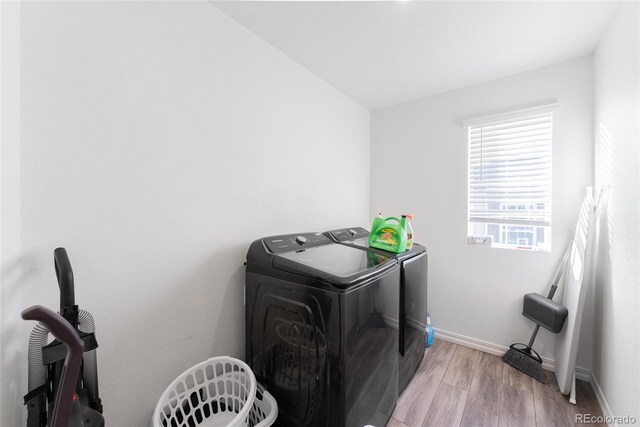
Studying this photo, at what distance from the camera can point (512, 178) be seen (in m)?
2.07

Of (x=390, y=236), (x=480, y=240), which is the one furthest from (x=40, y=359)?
(x=480, y=240)

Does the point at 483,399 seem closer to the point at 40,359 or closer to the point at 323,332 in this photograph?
the point at 323,332

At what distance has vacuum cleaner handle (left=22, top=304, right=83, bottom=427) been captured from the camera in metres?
0.44

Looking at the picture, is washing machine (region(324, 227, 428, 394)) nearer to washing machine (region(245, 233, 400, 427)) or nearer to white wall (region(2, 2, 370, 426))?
washing machine (region(245, 233, 400, 427))

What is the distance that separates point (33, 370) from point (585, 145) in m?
3.19

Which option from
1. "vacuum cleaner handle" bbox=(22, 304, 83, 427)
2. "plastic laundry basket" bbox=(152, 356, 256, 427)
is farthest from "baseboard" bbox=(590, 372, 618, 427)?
"vacuum cleaner handle" bbox=(22, 304, 83, 427)

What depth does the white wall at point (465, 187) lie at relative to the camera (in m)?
1.83

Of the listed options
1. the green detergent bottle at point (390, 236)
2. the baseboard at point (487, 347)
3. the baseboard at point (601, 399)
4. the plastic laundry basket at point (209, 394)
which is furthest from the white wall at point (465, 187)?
the plastic laundry basket at point (209, 394)

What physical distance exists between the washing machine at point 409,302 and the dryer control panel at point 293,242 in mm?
163

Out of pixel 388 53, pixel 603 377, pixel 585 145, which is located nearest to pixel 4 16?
pixel 388 53

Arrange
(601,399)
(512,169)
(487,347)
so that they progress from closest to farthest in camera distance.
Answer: (601,399)
(512,169)
(487,347)

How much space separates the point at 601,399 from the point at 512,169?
5.45ft

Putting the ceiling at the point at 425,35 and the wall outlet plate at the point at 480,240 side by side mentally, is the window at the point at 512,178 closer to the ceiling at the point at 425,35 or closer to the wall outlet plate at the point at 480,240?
the wall outlet plate at the point at 480,240

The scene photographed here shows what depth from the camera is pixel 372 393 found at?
1.25 m
